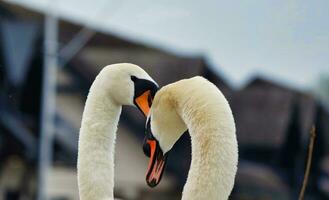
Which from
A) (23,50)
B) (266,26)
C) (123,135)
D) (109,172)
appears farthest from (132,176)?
(109,172)

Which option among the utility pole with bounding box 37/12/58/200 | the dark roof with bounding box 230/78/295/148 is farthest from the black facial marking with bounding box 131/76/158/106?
the utility pole with bounding box 37/12/58/200

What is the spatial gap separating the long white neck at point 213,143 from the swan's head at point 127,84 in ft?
0.32

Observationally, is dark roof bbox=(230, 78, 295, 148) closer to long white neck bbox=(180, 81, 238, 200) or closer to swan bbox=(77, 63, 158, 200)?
swan bbox=(77, 63, 158, 200)

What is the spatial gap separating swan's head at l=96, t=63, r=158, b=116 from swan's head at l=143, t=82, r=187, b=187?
0.20ft

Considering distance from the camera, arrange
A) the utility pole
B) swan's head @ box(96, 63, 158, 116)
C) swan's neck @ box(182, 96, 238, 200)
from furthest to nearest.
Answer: the utility pole
swan's head @ box(96, 63, 158, 116)
swan's neck @ box(182, 96, 238, 200)

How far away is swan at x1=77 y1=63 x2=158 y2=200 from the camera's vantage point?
0.82 meters

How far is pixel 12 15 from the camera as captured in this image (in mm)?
4453

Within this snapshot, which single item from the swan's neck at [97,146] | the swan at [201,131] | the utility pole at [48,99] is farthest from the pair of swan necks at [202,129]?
the utility pole at [48,99]

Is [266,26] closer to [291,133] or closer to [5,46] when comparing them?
[291,133]

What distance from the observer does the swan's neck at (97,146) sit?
0.83 metres

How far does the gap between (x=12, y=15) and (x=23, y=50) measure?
39 cm

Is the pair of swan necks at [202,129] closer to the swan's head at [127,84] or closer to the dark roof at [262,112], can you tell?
the swan's head at [127,84]

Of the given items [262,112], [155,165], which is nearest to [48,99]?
[262,112]

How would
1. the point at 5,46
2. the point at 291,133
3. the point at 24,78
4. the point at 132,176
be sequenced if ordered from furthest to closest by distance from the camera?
the point at 24,78 < the point at 132,176 < the point at 5,46 < the point at 291,133
